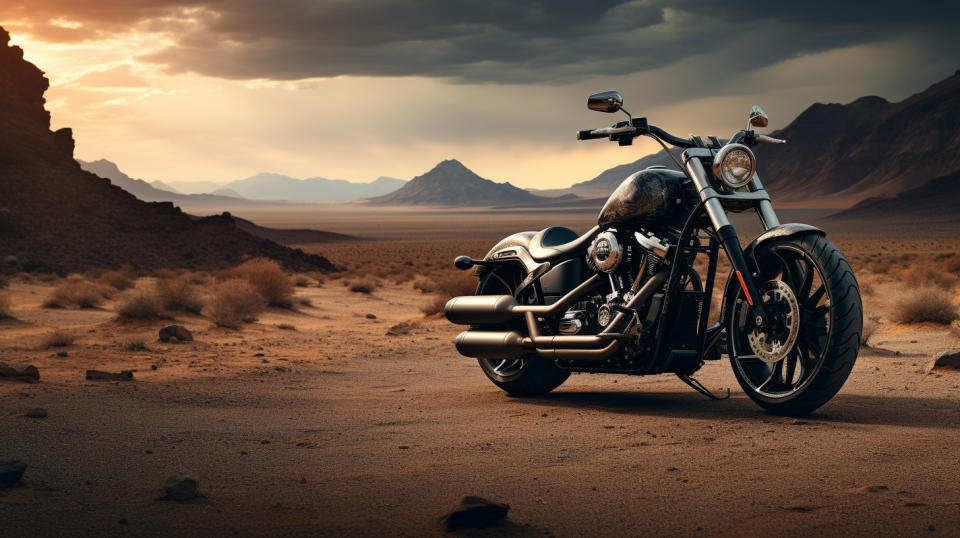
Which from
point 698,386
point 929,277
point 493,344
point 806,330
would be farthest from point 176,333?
point 929,277

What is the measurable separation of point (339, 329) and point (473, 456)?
570 inches

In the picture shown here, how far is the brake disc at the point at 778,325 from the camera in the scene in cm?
704

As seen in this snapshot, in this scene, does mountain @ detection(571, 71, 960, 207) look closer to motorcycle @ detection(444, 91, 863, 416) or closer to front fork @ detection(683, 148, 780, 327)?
motorcycle @ detection(444, 91, 863, 416)

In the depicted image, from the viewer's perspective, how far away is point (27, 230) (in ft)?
151

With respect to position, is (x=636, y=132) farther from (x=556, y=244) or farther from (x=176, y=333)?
(x=176, y=333)

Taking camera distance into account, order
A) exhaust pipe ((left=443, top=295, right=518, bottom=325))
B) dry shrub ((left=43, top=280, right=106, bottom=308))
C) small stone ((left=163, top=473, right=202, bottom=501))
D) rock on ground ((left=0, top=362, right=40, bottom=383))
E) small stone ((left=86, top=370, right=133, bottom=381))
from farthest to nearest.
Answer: dry shrub ((left=43, top=280, right=106, bottom=308)) → small stone ((left=86, top=370, right=133, bottom=381)) → rock on ground ((left=0, top=362, right=40, bottom=383)) → exhaust pipe ((left=443, top=295, right=518, bottom=325)) → small stone ((left=163, top=473, right=202, bottom=501))

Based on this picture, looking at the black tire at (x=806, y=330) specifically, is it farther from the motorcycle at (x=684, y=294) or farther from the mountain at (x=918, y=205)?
the mountain at (x=918, y=205)

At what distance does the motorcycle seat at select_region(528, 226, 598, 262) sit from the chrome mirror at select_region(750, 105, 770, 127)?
1681 millimetres

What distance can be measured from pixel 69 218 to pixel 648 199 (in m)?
47.7

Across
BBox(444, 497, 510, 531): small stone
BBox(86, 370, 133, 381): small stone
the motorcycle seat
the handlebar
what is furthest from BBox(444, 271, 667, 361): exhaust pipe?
BBox(86, 370, 133, 381): small stone

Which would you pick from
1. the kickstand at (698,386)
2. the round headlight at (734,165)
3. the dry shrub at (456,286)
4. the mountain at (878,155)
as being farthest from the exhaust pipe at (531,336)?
the mountain at (878,155)

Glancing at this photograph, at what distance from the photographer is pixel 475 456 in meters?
6.43

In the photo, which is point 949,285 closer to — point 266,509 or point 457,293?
point 457,293

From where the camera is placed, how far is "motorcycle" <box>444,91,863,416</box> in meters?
7.05
